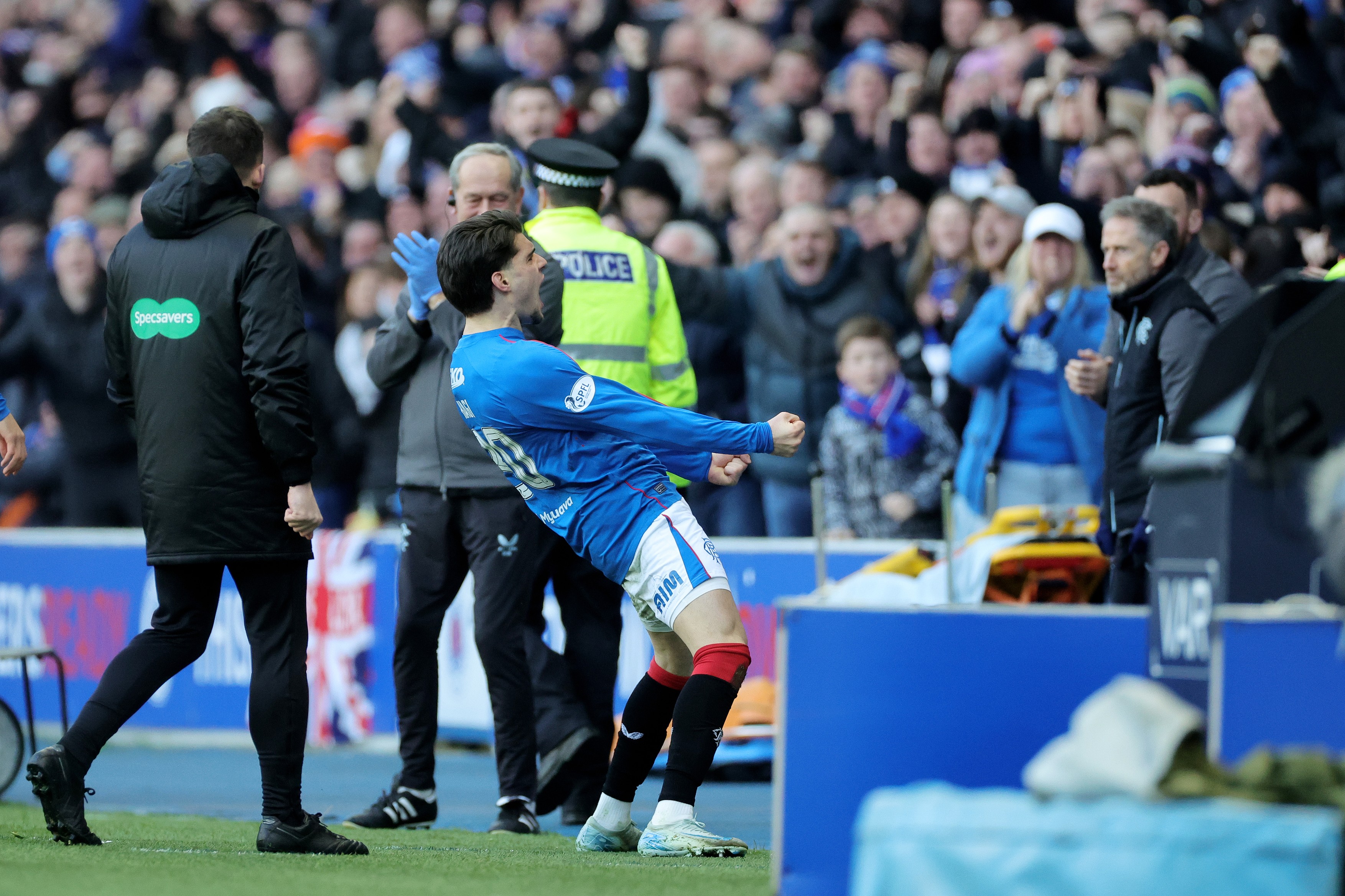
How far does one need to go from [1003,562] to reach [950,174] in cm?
429

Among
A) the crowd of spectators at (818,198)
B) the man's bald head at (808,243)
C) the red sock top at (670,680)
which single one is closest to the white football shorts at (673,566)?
the red sock top at (670,680)

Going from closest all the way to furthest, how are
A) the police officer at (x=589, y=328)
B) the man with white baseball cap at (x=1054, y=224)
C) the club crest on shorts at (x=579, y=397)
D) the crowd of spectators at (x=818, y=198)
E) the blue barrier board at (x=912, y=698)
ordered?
the blue barrier board at (x=912, y=698) → the club crest on shorts at (x=579, y=397) → the police officer at (x=589, y=328) → the man with white baseball cap at (x=1054, y=224) → the crowd of spectators at (x=818, y=198)

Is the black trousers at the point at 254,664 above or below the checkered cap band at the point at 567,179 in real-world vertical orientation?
below

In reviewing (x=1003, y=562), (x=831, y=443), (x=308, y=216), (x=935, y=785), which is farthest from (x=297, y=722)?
(x=308, y=216)

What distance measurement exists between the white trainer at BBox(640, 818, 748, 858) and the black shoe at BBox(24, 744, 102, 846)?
179 centimetres

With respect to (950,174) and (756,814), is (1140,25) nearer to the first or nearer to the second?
(950,174)

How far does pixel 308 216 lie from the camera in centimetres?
1372

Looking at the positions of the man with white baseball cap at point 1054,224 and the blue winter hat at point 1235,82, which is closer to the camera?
the man with white baseball cap at point 1054,224

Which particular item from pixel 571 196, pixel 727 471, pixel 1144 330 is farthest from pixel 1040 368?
pixel 727 471

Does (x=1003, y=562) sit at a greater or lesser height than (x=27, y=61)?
lesser

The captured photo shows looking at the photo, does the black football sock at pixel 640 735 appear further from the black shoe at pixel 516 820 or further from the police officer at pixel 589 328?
the police officer at pixel 589 328

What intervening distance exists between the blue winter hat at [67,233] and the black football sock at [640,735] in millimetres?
8274

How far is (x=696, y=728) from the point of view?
550cm

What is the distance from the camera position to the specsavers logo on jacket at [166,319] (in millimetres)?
5738
